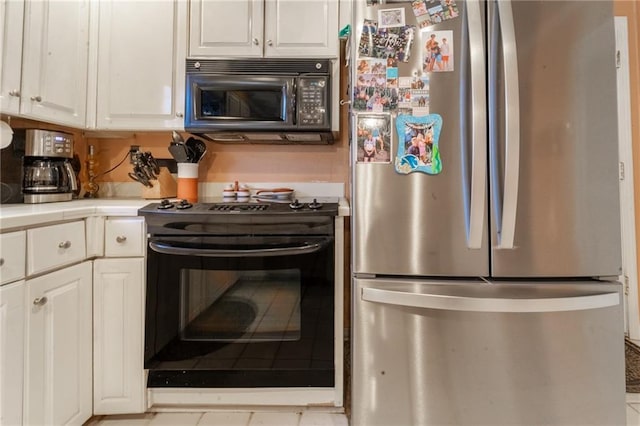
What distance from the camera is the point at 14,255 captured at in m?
0.98

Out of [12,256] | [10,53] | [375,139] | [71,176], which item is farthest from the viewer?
[71,176]

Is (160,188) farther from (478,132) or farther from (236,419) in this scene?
(478,132)

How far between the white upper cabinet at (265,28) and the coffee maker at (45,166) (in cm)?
78

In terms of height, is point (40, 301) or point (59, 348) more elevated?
point (40, 301)

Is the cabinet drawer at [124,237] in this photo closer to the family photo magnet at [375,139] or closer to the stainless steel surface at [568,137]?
the family photo magnet at [375,139]

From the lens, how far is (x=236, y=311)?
130 cm

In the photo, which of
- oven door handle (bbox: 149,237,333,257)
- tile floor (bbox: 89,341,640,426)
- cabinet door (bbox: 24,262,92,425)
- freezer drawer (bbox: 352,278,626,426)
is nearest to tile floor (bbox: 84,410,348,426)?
tile floor (bbox: 89,341,640,426)

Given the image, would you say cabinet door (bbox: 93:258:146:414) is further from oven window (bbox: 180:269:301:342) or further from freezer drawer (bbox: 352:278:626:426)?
freezer drawer (bbox: 352:278:626:426)

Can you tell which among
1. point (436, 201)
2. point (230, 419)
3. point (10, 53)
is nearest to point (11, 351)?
point (230, 419)

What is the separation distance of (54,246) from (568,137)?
1.80 metres

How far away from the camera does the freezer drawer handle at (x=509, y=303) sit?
99 cm

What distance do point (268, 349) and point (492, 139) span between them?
1150 millimetres

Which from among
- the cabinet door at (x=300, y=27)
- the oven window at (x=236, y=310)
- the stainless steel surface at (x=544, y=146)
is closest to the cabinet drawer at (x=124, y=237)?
the oven window at (x=236, y=310)

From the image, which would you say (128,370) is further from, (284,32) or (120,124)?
(284,32)
